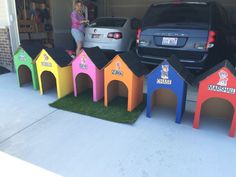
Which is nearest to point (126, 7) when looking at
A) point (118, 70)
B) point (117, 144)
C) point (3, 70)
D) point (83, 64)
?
point (3, 70)

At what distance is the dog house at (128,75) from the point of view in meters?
3.38

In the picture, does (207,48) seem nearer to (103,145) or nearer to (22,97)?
(103,145)

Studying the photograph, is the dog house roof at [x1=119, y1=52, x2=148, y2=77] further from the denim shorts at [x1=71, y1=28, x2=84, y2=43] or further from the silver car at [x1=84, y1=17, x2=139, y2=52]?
the denim shorts at [x1=71, y1=28, x2=84, y2=43]

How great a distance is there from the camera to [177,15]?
418 centimetres

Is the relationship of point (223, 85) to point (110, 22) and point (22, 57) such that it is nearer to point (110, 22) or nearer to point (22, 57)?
point (22, 57)

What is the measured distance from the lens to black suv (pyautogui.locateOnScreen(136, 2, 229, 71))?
12.5 feet

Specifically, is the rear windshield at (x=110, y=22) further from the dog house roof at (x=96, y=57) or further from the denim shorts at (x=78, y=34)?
the dog house roof at (x=96, y=57)

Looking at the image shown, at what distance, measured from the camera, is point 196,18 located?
3.99 metres

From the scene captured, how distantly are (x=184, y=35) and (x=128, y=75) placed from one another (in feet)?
4.66

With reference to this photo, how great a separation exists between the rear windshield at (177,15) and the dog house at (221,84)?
4.88ft

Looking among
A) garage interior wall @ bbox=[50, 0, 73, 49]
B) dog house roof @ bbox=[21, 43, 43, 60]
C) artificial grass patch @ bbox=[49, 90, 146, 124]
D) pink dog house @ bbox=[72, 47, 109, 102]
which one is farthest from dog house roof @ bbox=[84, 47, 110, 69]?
garage interior wall @ bbox=[50, 0, 73, 49]

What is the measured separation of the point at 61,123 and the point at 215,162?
2.20m

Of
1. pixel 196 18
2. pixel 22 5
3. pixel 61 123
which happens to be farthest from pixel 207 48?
pixel 22 5

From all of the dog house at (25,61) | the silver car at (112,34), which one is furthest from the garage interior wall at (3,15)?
the silver car at (112,34)
